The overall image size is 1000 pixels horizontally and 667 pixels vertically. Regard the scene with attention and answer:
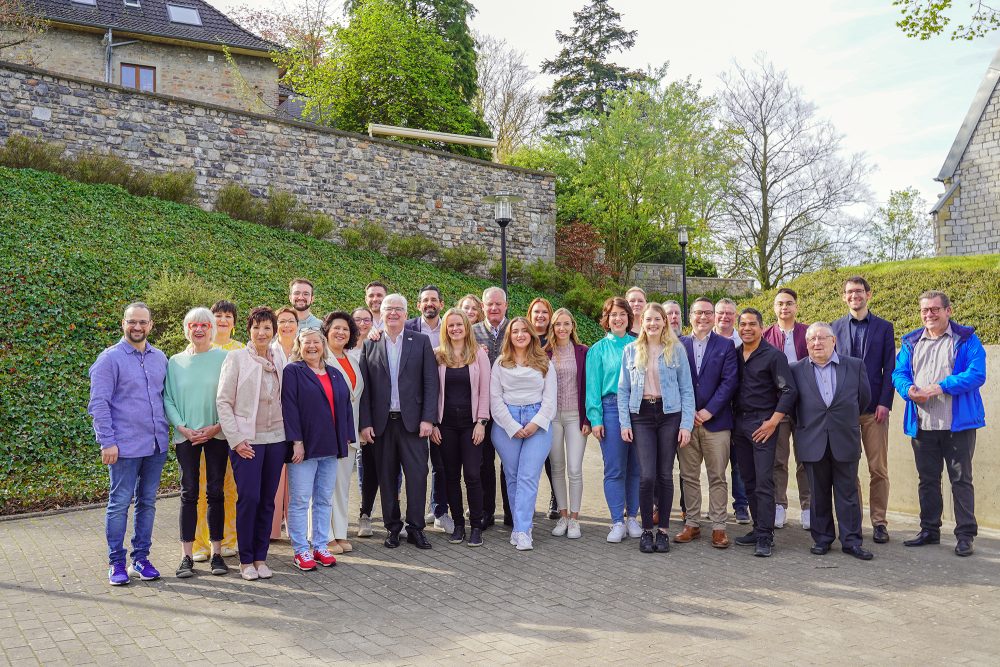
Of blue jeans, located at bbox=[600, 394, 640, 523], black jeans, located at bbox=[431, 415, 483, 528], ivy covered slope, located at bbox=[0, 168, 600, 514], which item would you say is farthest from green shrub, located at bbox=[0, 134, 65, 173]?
blue jeans, located at bbox=[600, 394, 640, 523]

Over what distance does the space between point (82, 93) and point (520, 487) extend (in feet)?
47.5

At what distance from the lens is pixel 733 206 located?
104ft

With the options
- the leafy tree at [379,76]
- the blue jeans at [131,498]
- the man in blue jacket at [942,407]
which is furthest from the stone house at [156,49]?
the man in blue jacket at [942,407]

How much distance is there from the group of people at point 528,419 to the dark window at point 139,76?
2287 cm

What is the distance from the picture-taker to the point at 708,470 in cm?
654

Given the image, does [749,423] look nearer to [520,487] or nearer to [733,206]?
[520,487]

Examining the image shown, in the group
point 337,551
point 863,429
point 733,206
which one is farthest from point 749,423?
point 733,206

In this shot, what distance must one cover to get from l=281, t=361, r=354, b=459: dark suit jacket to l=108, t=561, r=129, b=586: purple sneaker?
1364 mm

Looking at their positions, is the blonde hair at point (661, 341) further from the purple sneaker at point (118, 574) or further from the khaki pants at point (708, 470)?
the purple sneaker at point (118, 574)

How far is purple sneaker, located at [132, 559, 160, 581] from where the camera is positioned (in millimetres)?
5402

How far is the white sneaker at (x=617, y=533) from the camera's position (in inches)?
254

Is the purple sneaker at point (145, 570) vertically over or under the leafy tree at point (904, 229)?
under

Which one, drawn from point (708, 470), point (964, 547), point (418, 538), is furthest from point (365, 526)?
point (964, 547)

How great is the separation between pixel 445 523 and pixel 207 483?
2.09m
